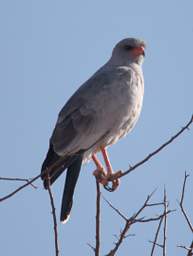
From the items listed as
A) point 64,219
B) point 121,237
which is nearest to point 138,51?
point 64,219

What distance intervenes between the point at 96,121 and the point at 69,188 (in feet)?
3.43

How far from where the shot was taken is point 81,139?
23.7 feet

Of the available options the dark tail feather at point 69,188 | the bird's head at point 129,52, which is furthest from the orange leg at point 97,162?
the bird's head at point 129,52

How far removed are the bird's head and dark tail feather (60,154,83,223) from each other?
234cm

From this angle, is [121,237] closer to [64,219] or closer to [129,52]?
[64,219]

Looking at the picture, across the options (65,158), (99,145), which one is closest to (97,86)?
(99,145)

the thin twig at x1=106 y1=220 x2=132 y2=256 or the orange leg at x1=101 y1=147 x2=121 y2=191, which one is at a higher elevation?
the orange leg at x1=101 y1=147 x2=121 y2=191

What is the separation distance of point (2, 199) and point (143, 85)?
438 cm

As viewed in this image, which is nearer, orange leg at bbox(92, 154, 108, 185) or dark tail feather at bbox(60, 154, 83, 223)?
dark tail feather at bbox(60, 154, 83, 223)

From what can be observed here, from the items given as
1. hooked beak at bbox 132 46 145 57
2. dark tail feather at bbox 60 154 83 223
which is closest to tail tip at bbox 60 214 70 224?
dark tail feather at bbox 60 154 83 223

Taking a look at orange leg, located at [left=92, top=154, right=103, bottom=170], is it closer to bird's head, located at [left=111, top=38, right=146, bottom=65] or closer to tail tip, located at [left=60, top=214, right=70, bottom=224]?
tail tip, located at [left=60, top=214, right=70, bottom=224]

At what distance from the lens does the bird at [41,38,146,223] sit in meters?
6.92

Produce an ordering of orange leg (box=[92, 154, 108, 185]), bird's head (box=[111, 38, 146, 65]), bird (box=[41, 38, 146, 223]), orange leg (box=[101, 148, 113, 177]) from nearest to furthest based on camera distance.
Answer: bird (box=[41, 38, 146, 223]) → orange leg (box=[92, 154, 108, 185]) → orange leg (box=[101, 148, 113, 177]) → bird's head (box=[111, 38, 146, 65])

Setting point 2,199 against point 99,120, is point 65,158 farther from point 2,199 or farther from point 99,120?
point 2,199
